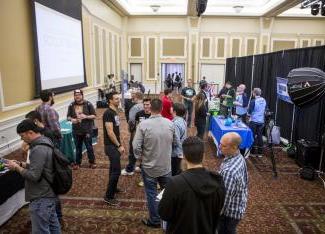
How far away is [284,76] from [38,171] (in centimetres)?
706

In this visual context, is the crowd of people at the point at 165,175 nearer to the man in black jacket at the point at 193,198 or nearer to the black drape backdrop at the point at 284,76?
the man in black jacket at the point at 193,198

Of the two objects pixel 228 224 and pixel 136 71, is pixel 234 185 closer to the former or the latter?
pixel 228 224

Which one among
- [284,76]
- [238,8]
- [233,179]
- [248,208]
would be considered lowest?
[248,208]

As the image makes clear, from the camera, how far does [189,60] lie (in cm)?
1850

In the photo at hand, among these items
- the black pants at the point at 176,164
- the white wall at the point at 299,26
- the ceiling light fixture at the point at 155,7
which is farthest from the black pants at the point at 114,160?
the white wall at the point at 299,26

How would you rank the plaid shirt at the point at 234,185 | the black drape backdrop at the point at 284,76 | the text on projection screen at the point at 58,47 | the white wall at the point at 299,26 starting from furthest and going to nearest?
the white wall at the point at 299,26 → the text on projection screen at the point at 58,47 → the black drape backdrop at the point at 284,76 → the plaid shirt at the point at 234,185

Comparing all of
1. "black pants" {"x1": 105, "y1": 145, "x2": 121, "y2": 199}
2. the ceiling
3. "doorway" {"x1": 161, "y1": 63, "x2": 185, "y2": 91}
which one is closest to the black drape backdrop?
"black pants" {"x1": 105, "y1": 145, "x2": 121, "y2": 199}

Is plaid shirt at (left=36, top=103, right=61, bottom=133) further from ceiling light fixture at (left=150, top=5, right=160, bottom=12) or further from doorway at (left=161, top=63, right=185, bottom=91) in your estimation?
doorway at (left=161, top=63, right=185, bottom=91)

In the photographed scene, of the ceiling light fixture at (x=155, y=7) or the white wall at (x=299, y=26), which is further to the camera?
the white wall at (x=299, y=26)

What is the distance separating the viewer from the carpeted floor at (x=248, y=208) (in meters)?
3.50

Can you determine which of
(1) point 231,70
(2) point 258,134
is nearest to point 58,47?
(2) point 258,134

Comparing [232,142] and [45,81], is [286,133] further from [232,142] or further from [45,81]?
[45,81]

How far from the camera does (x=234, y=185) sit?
226cm

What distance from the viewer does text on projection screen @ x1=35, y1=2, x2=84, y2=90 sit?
22.9 ft
